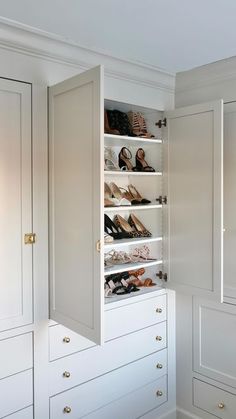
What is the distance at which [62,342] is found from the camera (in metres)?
2.18

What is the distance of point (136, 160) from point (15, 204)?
1.11 m

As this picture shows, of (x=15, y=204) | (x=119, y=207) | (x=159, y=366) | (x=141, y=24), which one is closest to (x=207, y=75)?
(x=141, y=24)

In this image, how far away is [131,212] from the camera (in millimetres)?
2910

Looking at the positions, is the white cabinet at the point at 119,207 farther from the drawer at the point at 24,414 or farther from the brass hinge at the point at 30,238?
the drawer at the point at 24,414

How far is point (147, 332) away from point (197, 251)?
68 cm

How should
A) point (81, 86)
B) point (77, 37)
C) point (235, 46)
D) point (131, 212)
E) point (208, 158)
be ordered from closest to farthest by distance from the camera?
1. point (81, 86)
2. point (77, 37)
3. point (235, 46)
4. point (208, 158)
5. point (131, 212)

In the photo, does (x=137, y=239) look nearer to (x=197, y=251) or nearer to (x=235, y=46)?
(x=197, y=251)

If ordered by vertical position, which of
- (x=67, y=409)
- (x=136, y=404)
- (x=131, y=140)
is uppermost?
(x=131, y=140)

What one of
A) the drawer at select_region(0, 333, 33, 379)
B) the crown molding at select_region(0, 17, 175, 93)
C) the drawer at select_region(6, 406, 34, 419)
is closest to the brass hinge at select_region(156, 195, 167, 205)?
the crown molding at select_region(0, 17, 175, 93)

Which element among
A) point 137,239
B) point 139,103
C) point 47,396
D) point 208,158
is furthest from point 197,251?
point 47,396

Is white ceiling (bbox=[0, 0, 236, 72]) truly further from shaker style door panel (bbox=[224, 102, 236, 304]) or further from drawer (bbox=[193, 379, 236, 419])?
drawer (bbox=[193, 379, 236, 419])

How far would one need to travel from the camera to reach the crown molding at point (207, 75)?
7.95 feet

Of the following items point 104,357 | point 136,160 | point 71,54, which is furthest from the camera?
point 136,160

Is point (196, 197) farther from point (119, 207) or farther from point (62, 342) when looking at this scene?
point (62, 342)
